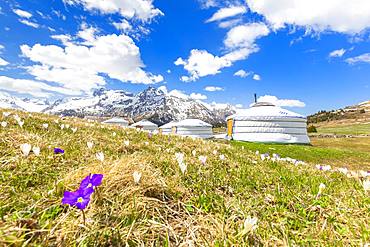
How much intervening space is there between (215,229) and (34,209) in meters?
1.49

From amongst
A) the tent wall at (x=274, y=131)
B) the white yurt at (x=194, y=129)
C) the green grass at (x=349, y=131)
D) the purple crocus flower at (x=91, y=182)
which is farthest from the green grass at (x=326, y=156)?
the green grass at (x=349, y=131)

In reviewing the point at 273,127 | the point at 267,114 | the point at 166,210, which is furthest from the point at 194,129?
the point at 166,210

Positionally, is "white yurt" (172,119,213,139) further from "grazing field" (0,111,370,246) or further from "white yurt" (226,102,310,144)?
"grazing field" (0,111,370,246)

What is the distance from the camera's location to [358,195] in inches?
130

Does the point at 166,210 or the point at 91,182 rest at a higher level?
the point at 91,182

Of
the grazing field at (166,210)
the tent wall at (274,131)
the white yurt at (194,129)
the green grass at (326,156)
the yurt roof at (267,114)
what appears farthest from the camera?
the white yurt at (194,129)

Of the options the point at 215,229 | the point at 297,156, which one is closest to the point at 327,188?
the point at 215,229

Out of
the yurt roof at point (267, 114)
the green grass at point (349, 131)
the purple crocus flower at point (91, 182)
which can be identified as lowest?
the purple crocus flower at point (91, 182)

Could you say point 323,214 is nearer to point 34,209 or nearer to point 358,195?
point 358,195

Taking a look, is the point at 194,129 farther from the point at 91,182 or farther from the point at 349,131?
the point at 91,182

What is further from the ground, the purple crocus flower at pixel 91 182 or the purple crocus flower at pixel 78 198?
the purple crocus flower at pixel 91 182

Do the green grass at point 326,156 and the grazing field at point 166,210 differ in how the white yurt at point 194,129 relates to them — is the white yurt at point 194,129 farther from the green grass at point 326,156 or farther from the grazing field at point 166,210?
the grazing field at point 166,210

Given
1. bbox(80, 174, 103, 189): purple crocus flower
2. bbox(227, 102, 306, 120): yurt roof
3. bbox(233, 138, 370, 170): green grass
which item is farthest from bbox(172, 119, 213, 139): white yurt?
bbox(80, 174, 103, 189): purple crocus flower

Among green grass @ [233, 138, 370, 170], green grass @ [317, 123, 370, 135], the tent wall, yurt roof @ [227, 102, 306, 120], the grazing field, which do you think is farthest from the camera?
green grass @ [317, 123, 370, 135]
